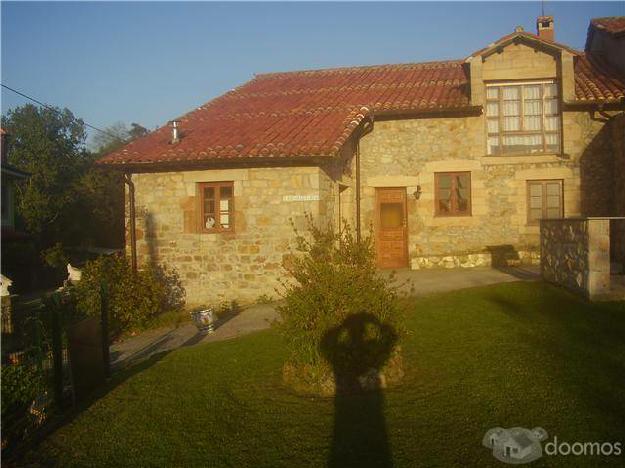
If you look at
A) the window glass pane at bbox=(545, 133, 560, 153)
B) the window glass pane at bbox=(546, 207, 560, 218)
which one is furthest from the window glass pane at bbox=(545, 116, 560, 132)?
the window glass pane at bbox=(546, 207, 560, 218)

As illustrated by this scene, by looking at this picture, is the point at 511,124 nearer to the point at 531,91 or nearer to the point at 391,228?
the point at 531,91

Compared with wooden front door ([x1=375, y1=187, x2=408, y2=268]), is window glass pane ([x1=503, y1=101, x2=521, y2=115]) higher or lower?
higher

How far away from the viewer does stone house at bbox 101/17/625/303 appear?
1146 cm

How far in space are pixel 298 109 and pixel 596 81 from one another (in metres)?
8.08

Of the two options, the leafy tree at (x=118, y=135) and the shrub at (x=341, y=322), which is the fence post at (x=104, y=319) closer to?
→ the shrub at (x=341, y=322)

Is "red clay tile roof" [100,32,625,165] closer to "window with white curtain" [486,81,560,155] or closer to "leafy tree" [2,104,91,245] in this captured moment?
"window with white curtain" [486,81,560,155]

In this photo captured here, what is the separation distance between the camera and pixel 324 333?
5.36 meters

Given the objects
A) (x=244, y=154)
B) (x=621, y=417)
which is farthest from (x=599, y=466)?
(x=244, y=154)

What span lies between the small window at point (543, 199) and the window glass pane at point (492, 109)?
6.80 ft

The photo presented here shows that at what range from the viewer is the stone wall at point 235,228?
36.7ft

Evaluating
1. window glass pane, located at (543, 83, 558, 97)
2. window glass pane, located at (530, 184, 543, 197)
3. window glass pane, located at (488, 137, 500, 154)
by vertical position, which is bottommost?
window glass pane, located at (530, 184, 543, 197)

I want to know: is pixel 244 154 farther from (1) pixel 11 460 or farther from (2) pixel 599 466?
(2) pixel 599 466

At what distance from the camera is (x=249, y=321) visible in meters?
9.75

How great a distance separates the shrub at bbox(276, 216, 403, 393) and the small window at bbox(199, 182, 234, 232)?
6.38 m
